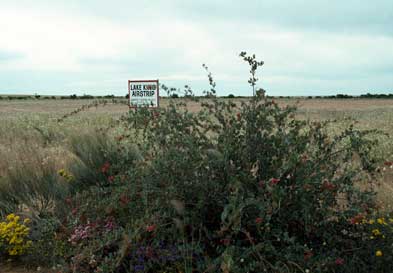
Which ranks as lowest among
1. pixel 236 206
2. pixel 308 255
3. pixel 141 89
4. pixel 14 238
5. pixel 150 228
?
pixel 14 238

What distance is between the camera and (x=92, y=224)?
14.6ft

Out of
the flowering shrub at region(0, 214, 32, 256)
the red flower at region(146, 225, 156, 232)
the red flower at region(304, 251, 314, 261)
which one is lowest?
the flowering shrub at region(0, 214, 32, 256)

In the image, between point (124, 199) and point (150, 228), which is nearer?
point (150, 228)

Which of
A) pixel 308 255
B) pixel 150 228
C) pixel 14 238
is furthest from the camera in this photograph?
pixel 14 238

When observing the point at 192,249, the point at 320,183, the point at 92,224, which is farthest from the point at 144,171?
the point at 320,183

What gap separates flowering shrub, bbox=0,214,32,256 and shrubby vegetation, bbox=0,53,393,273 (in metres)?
0.15

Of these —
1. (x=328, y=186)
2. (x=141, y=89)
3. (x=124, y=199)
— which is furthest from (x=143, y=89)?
(x=328, y=186)

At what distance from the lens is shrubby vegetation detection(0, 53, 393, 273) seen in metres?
3.64

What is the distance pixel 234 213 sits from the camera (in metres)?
3.30

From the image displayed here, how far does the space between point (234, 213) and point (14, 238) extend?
2.40 meters

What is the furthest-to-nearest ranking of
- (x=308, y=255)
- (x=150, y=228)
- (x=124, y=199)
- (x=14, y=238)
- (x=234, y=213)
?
(x=14, y=238) → (x=124, y=199) → (x=150, y=228) → (x=308, y=255) → (x=234, y=213)

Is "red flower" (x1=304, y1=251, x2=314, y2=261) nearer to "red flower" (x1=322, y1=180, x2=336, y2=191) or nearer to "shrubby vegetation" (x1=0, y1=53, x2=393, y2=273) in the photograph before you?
"shrubby vegetation" (x1=0, y1=53, x2=393, y2=273)

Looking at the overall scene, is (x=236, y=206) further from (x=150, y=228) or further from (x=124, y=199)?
(x=124, y=199)

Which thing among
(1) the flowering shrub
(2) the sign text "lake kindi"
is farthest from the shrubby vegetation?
(2) the sign text "lake kindi"
